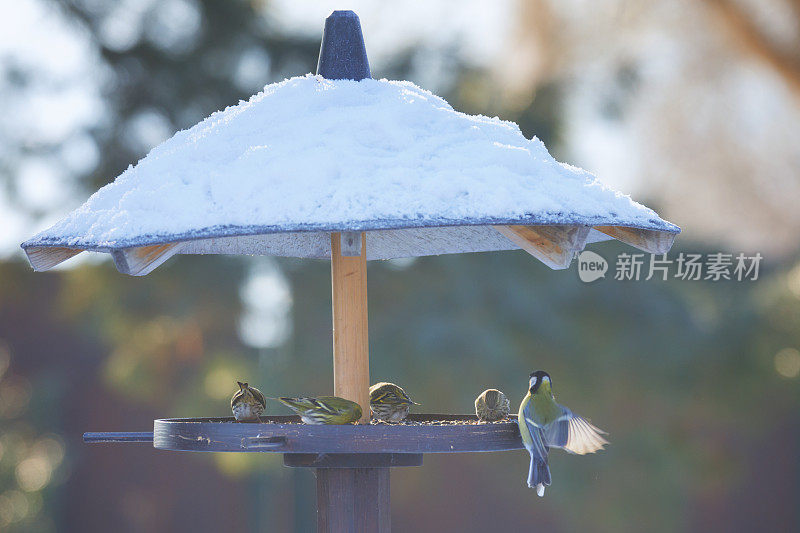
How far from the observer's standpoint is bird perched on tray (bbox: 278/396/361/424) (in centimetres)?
265

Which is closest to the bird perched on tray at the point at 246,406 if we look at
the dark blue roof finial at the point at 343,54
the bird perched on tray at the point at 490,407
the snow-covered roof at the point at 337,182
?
the snow-covered roof at the point at 337,182

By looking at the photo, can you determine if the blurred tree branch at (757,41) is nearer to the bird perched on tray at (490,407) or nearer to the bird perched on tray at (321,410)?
the bird perched on tray at (490,407)

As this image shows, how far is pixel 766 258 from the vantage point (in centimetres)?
782

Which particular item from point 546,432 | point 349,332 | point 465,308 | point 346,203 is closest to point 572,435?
point 546,432

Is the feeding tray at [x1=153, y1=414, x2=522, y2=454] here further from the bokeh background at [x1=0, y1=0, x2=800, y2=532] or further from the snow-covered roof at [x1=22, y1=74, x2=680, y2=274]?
the bokeh background at [x1=0, y1=0, x2=800, y2=532]

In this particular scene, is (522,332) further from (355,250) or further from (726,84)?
(355,250)

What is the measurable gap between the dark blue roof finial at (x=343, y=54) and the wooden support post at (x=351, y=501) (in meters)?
1.04

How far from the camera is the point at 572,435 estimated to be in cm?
270

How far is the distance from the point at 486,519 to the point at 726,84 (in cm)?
372

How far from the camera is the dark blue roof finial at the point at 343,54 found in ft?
9.71

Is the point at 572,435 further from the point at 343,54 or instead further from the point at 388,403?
the point at 343,54

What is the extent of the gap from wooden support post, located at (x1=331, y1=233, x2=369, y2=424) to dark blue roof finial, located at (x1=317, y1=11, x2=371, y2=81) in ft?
1.42

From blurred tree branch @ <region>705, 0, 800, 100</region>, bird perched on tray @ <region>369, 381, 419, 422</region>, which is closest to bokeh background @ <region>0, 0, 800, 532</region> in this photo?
blurred tree branch @ <region>705, 0, 800, 100</region>

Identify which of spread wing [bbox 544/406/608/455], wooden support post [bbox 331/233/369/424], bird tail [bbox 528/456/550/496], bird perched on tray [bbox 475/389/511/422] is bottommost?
bird tail [bbox 528/456/550/496]
